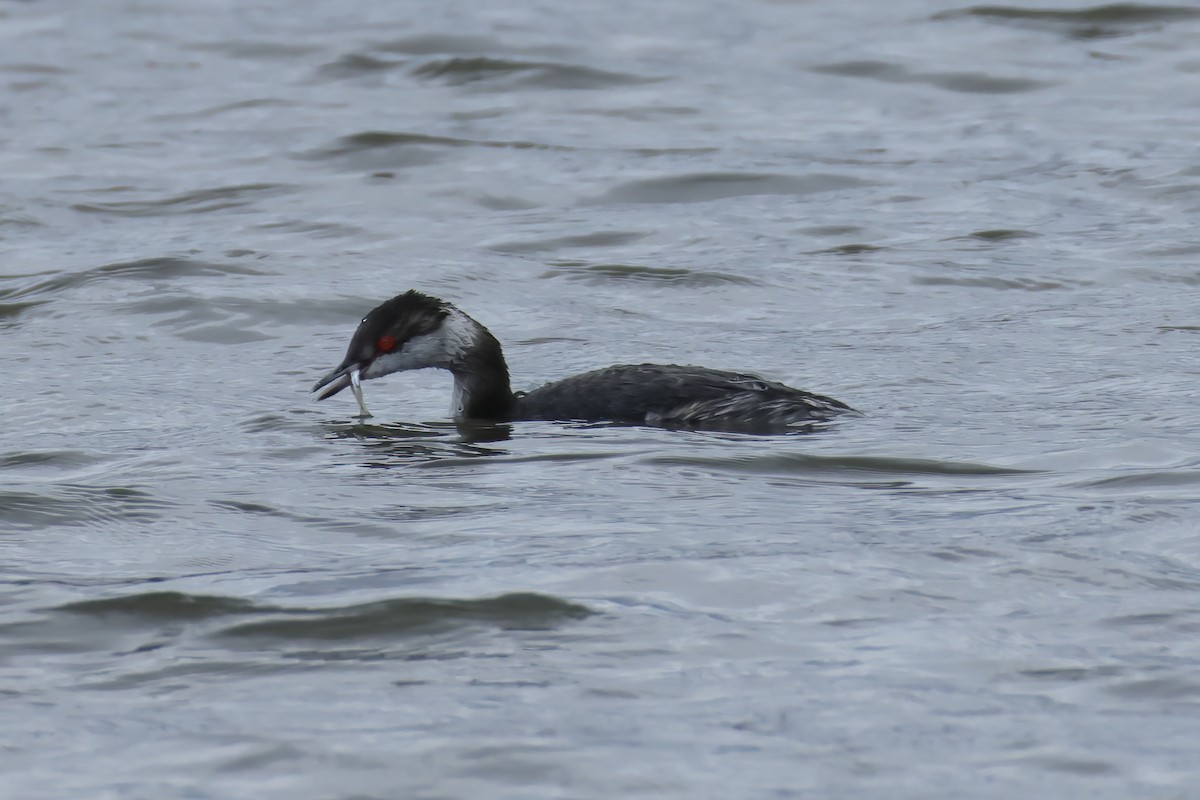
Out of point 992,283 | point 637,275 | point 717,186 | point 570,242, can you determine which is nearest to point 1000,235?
point 992,283

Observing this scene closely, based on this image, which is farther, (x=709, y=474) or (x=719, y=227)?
(x=719, y=227)

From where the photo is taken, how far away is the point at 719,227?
1466 cm

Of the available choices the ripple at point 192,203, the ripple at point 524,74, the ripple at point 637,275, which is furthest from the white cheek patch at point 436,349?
the ripple at point 524,74

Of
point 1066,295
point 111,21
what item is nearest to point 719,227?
point 1066,295

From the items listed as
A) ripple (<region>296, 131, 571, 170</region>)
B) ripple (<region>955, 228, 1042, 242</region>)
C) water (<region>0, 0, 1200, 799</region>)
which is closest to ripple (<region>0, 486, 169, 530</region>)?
water (<region>0, 0, 1200, 799</region>)

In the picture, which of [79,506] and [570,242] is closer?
[79,506]

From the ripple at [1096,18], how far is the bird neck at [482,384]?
13.3 metres

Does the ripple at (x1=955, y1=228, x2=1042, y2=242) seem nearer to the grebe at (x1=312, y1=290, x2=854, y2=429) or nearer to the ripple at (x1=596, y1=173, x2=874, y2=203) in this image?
the ripple at (x1=596, y1=173, x2=874, y2=203)

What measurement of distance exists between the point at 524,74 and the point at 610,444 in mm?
12174

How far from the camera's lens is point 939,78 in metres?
19.9

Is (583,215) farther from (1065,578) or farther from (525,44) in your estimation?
(1065,578)

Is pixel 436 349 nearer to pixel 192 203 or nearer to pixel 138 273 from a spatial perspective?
pixel 138 273

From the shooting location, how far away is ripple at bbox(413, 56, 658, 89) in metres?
20.1

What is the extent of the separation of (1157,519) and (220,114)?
1382cm
